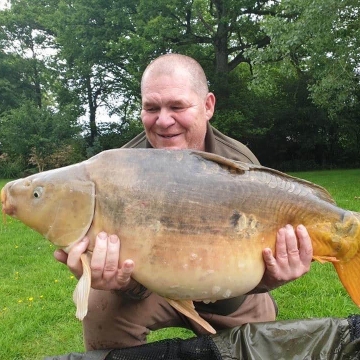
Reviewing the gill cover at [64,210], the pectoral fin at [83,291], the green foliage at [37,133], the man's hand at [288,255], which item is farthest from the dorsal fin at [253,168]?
the green foliage at [37,133]

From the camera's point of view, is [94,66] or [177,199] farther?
[94,66]

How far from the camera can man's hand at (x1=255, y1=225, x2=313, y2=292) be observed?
132 centimetres

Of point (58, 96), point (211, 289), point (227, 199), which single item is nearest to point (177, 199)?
point (227, 199)

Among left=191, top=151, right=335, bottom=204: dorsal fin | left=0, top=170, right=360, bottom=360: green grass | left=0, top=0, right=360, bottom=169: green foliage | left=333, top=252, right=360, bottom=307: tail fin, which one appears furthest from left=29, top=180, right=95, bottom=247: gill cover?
left=0, top=0, right=360, bottom=169: green foliage

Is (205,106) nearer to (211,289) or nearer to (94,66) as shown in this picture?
(211,289)

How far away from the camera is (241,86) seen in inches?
627

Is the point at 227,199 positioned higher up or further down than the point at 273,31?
further down

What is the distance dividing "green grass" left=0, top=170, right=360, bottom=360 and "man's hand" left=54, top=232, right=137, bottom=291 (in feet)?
4.55

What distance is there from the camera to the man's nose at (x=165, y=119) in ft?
5.79

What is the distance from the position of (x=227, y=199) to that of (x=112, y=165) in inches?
12.6

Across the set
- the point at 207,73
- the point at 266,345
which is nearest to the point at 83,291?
the point at 266,345

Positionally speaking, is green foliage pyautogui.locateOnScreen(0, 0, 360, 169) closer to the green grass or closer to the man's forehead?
the green grass

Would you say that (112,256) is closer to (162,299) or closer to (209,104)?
(162,299)

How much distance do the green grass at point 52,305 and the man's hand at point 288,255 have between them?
4.59ft
